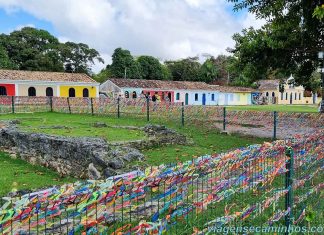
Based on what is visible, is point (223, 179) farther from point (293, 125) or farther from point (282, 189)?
point (293, 125)

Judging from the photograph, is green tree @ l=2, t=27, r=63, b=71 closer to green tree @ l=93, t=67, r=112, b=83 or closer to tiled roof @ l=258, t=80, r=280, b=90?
green tree @ l=93, t=67, r=112, b=83

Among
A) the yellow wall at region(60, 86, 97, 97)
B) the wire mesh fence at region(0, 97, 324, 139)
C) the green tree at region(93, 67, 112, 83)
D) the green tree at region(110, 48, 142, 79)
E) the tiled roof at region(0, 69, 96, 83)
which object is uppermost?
the green tree at region(110, 48, 142, 79)

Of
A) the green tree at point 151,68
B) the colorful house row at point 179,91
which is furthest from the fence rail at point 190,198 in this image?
the green tree at point 151,68

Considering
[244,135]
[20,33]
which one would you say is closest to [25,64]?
[20,33]

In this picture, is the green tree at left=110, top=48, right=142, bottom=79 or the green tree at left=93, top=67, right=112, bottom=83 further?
the green tree at left=93, top=67, right=112, bottom=83

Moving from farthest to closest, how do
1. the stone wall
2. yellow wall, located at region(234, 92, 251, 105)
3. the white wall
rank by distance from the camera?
yellow wall, located at region(234, 92, 251, 105) → the white wall → the stone wall

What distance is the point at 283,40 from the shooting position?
44.6 feet

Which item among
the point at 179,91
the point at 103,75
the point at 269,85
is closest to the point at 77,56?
the point at 103,75

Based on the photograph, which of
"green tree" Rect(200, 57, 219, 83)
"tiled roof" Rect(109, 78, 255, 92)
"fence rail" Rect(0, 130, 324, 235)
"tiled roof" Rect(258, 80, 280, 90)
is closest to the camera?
"fence rail" Rect(0, 130, 324, 235)

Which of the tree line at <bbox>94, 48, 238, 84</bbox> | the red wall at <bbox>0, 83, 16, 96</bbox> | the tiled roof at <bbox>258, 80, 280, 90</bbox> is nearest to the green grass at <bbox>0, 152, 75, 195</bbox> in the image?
the red wall at <bbox>0, 83, 16, 96</bbox>

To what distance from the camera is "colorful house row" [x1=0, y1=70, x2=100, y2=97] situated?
130ft

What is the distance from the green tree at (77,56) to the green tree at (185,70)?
1625 centimetres

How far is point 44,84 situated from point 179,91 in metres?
19.9

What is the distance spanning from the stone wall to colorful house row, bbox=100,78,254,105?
3524cm
